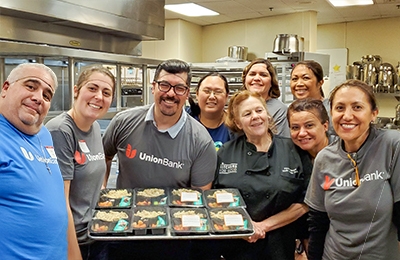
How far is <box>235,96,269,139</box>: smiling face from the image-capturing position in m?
2.00

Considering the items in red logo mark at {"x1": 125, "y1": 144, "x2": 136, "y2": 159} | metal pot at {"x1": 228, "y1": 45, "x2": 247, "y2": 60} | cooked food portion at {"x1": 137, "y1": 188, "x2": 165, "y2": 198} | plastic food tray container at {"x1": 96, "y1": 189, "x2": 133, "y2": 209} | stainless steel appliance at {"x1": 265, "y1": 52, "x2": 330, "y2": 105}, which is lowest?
plastic food tray container at {"x1": 96, "y1": 189, "x2": 133, "y2": 209}

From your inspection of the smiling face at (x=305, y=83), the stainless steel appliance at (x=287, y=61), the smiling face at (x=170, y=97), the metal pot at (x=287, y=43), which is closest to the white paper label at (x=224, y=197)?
the smiling face at (x=170, y=97)

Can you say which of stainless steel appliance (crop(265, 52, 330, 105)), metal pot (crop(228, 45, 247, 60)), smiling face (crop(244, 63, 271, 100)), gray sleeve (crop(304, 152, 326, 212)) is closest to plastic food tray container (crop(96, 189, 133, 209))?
gray sleeve (crop(304, 152, 326, 212))

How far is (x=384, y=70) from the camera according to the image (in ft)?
21.0

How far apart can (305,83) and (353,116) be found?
1.08 m

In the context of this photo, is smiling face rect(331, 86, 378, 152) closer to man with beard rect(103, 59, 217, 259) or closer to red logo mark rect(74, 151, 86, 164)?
man with beard rect(103, 59, 217, 259)

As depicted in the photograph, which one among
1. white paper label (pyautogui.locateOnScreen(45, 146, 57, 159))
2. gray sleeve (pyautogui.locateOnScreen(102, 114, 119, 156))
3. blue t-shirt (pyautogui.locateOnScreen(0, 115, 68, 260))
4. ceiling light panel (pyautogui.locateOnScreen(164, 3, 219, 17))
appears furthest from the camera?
ceiling light panel (pyautogui.locateOnScreen(164, 3, 219, 17))

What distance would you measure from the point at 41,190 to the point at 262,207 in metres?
1.01

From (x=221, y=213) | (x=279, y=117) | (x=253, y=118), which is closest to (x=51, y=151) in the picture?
(x=221, y=213)

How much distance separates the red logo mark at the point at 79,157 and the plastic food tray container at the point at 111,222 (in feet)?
0.73

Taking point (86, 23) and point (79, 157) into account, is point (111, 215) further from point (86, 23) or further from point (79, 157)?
point (86, 23)

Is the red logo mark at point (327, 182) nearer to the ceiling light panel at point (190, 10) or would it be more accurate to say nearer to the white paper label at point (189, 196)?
the white paper label at point (189, 196)

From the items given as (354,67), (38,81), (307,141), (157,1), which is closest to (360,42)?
(354,67)

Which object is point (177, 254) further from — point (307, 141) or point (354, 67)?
point (354, 67)
